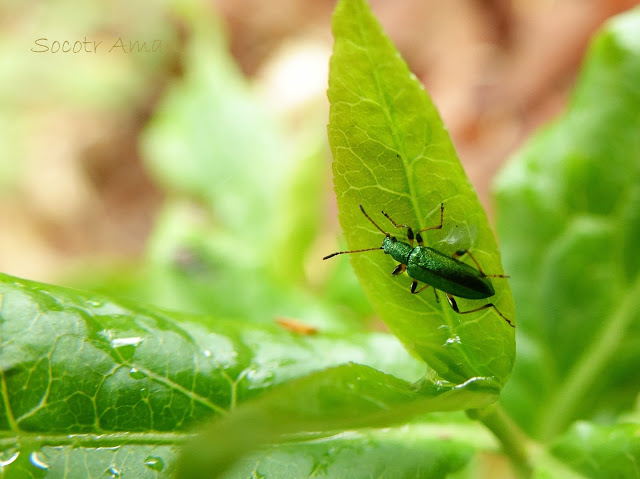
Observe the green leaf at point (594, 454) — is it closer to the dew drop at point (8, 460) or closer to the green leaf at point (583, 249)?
the green leaf at point (583, 249)

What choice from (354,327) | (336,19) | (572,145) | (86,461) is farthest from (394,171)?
(354,327)

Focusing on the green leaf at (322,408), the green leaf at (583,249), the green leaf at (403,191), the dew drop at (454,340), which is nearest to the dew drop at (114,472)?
the green leaf at (322,408)

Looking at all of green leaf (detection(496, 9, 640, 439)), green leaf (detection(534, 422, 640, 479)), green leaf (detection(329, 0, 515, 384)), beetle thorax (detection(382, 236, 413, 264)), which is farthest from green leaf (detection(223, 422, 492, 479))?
green leaf (detection(496, 9, 640, 439))

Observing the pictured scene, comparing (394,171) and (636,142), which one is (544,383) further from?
(394,171)

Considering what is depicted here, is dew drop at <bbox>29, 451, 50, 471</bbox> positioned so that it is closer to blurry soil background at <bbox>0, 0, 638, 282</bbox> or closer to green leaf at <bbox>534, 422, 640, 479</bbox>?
green leaf at <bbox>534, 422, 640, 479</bbox>

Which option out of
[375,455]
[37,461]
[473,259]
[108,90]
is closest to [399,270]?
[473,259]
